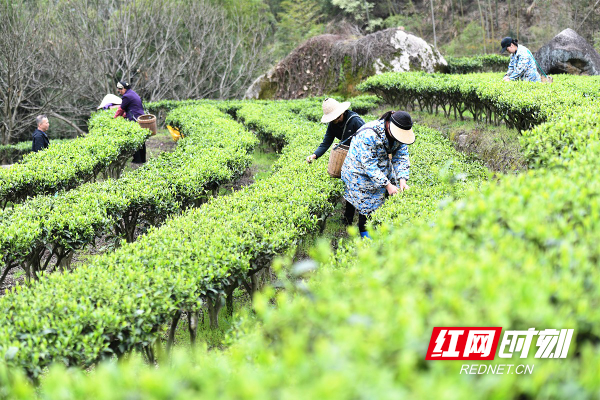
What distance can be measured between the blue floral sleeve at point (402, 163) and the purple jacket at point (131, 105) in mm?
8636

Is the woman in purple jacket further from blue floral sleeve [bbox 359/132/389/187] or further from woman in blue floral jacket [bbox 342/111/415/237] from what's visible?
blue floral sleeve [bbox 359/132/389/187]

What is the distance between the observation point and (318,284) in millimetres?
3176

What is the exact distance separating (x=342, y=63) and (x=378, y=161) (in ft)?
46.3

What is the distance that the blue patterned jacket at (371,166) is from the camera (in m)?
5.38

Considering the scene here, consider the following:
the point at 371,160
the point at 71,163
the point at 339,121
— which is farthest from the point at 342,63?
the point at 371,160

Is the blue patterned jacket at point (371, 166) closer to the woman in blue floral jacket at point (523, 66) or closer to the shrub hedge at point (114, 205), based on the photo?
the shrub hedge at point (114, 205)

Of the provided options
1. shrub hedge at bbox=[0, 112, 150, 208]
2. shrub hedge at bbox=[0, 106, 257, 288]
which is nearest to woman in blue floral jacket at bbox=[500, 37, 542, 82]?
shrub hedge at bbox=[0, 106, 257, 288]

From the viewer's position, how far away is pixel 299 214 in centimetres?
533

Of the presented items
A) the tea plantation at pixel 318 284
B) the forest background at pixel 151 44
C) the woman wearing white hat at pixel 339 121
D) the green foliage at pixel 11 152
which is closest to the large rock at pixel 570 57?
the forest background at pixel 151 44

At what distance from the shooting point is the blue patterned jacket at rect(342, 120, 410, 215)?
5.38m

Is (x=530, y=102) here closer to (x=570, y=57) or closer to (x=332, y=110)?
(x=332, y=110)

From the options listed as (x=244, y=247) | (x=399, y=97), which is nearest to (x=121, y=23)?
(x=399, y=97)

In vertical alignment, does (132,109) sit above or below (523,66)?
below

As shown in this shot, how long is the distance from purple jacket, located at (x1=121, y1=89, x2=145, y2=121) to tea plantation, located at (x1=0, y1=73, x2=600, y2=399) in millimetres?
5080
